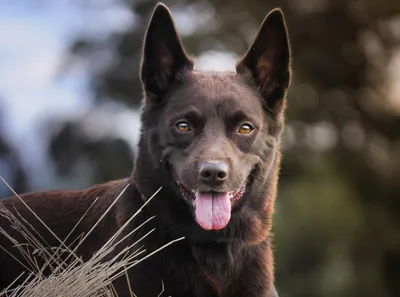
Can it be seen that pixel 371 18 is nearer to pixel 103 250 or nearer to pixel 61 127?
pixel 61 127

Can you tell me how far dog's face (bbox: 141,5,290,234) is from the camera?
14.5 ft

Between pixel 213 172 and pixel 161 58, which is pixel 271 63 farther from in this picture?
pixel 213 172

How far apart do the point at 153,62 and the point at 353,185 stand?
43.2 ft

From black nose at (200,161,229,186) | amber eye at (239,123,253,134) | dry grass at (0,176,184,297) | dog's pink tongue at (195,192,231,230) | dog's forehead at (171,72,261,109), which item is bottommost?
dry grass at (0,176,184,297)

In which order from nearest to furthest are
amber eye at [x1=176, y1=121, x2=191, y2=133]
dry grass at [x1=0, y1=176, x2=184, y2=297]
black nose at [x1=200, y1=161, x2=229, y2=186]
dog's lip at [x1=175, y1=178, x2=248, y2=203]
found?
dry grass at [x1=0, y1=176, x2=184, y2=297] → black nose at [x1=200, y1=161, x2=229, y2=186] → dog's lip at [x1=175, y1=178, x2=248, y2=203] → amber eye at [x1=176, y1=121, x2=191, y2=133]

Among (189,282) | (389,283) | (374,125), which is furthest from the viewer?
(374,125)

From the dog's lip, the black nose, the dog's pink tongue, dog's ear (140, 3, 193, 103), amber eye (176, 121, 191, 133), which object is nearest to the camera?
the black nose

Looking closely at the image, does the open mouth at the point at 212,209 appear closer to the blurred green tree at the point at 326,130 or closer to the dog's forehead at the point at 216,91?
the dog's forehead at the point at 216,91

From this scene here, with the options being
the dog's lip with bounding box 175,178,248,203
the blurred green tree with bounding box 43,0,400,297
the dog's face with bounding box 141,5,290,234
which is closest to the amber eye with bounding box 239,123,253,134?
the dog's face with bounding box 141,5,290,234

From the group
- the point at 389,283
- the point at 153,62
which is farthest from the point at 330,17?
the point at 153,62

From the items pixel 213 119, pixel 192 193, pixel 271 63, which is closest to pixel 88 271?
pixel 192 193

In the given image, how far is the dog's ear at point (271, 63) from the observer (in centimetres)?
495

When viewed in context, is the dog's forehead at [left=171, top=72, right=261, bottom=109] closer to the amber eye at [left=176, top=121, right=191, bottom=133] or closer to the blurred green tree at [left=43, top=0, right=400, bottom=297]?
the amber eye at [left=176, top=121, right=191, bottom=133]

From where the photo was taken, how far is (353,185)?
17578mm
